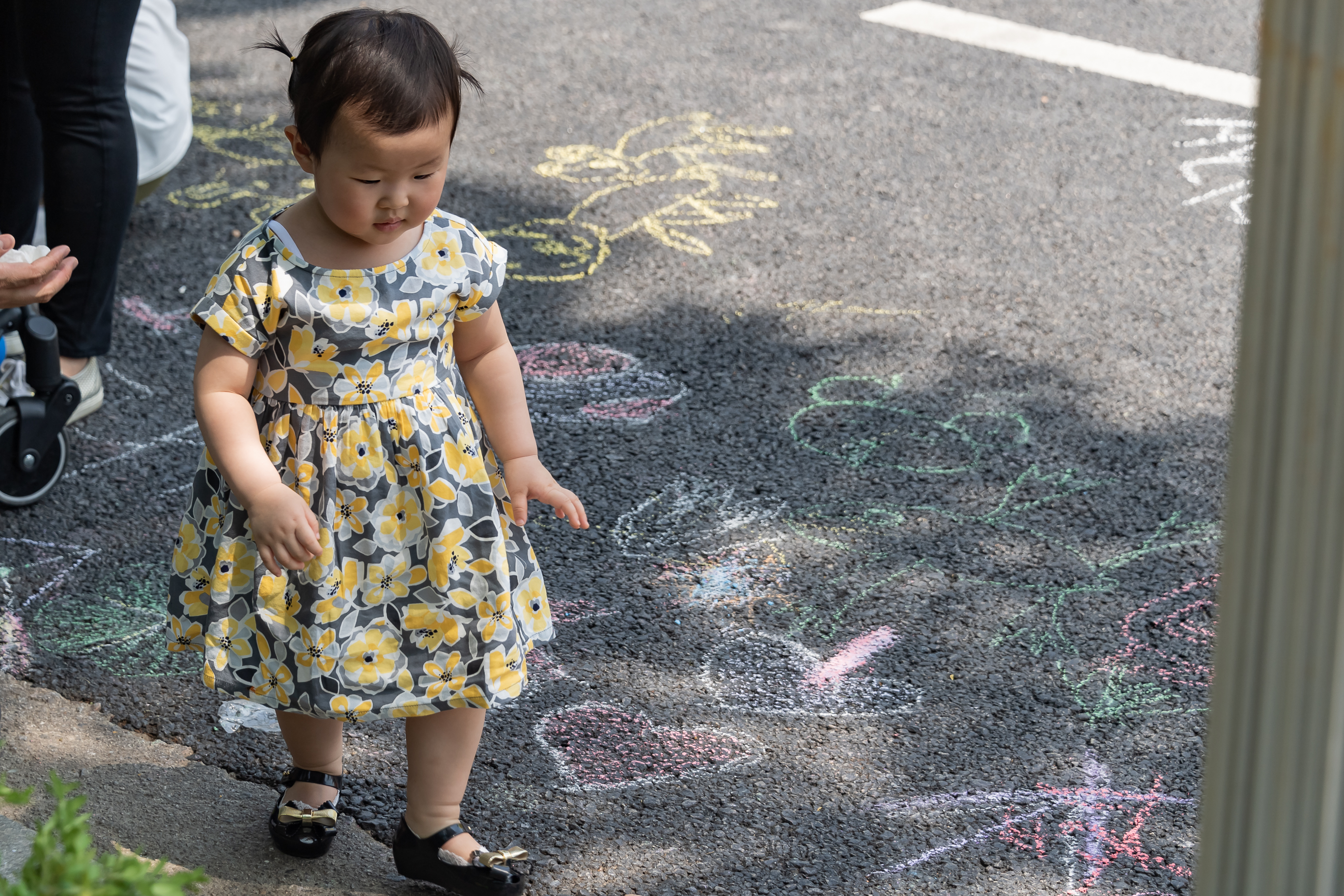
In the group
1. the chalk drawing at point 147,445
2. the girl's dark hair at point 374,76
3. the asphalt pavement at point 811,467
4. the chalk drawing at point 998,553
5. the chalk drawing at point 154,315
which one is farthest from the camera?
the chalk drawing at point 154,315

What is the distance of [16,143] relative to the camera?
11.1ft

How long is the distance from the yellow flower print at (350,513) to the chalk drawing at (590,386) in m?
1.46

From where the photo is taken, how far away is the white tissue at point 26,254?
8.23ft

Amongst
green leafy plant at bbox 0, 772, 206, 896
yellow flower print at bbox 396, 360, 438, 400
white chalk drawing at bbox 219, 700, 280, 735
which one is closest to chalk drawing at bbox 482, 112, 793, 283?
white chalk drawing at bbox 219, 700, 280, 735

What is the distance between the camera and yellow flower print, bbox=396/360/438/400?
1.95 meters

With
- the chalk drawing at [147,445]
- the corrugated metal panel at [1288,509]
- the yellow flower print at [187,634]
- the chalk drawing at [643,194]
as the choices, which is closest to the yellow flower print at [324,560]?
the yellow flower print at [187,634]

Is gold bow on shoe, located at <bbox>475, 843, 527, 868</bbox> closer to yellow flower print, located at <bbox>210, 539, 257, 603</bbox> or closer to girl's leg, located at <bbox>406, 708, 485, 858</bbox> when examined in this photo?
girl's leg, located at <bbox>406, 708, 485, 858</bbox>

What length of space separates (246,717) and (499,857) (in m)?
0.62

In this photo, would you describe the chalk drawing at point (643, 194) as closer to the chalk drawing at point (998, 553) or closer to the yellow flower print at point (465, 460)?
the chalk drawing at point (998, 553)

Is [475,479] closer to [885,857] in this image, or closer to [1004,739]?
[885,857]

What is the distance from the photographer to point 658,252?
425 cm

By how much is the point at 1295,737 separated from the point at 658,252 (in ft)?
10.9

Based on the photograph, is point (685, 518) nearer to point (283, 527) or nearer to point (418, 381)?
point (418, 381)

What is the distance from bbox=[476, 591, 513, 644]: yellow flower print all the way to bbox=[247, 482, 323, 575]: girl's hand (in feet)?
0.79
